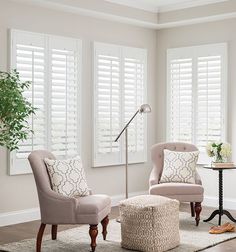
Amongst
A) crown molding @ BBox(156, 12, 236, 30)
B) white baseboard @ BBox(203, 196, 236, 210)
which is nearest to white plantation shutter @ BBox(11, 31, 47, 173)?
crown molding @ BBox(156, 12, 236, 30)

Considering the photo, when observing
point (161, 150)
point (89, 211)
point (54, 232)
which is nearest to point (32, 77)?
point (161, 150)

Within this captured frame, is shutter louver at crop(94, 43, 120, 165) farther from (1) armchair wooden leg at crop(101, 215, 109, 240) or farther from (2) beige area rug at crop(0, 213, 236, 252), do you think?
(1) armchair wooden leg at crop(101, 215, 109, 240)

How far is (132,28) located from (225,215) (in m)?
2.96

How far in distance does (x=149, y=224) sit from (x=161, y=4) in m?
3.69

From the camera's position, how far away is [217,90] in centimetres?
750

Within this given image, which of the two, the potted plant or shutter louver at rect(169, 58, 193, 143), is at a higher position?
shutter louver at rect(169, 58, 193, 143)

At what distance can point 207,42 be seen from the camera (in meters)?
7.64

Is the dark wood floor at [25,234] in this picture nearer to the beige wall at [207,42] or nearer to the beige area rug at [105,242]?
the beige area rug at [105,242]

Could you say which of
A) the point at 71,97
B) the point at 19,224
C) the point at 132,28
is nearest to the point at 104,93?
the point at 71,97

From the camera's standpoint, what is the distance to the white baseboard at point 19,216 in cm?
627

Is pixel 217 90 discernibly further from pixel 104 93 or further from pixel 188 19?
pixel 104 93

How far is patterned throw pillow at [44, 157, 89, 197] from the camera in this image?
5.20m

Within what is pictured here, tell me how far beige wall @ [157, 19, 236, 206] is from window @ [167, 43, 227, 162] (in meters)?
0.09

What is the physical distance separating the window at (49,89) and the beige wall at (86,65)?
0.12 metres
